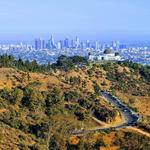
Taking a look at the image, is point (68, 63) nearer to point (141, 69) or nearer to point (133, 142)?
point (141, 69)

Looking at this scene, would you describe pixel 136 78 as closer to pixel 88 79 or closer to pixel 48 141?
pixel 88 79

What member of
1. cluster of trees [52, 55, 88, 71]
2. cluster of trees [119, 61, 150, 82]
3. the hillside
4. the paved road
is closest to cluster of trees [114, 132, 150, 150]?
the hillside

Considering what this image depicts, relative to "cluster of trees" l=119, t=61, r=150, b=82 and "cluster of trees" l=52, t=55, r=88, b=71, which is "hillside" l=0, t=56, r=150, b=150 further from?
"cluster of trees" l=119, t=61, r=150, b=82

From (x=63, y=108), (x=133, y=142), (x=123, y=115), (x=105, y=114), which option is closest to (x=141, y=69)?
(x=123, y=115)

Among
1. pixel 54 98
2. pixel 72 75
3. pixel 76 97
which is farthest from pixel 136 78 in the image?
pixel 54 98

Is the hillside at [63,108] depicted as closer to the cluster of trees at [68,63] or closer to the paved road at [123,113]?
the cluster of trees at [68,63]

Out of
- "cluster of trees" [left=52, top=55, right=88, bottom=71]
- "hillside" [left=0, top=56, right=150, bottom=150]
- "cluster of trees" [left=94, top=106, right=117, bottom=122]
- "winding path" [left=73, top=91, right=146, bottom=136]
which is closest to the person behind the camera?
"hillside" [left=0, top=56, right=150, bottom=150]

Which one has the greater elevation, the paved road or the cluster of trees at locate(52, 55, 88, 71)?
the cluster of trees at locate(52, 55, 88, 71)

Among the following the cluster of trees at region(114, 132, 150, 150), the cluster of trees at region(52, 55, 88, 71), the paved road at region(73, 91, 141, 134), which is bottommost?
the paved road at region(73, 91, 141, 134)
